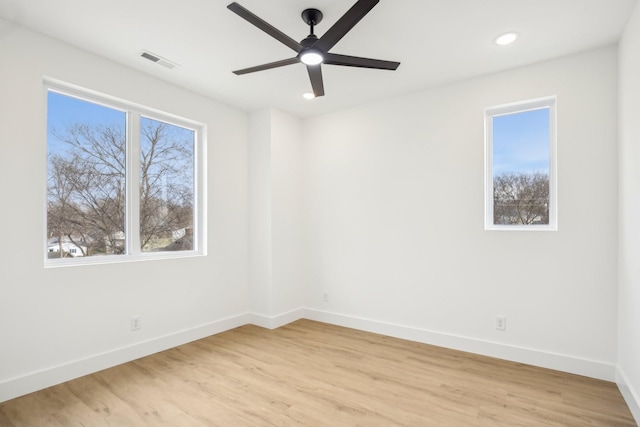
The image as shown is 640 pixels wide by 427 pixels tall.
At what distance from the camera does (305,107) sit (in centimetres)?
417

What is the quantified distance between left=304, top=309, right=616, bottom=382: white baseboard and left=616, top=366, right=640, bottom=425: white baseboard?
13 centimetres

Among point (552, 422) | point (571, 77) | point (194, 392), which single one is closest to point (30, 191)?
point (194, 392)

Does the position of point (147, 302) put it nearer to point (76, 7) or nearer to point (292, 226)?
point (292, 226)

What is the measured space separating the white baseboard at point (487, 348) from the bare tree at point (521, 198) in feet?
3.78

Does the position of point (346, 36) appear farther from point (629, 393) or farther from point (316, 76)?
point (629, 393)

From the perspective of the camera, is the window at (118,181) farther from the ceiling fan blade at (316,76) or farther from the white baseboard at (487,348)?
the white baseboard at (487,348)

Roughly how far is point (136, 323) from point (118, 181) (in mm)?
1330

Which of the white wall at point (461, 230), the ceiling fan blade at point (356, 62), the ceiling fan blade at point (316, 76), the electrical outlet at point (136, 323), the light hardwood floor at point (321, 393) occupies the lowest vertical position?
the light hardwood floor at point (321, 393)

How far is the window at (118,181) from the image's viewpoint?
281cm

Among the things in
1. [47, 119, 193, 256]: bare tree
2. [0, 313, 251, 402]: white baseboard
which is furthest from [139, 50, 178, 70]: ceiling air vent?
[0, 313, 251, 402]: white baseboard

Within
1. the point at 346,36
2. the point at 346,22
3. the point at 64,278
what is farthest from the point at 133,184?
the point at 346,22

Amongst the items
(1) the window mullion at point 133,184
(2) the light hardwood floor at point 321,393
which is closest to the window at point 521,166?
(2) the light hardwood floor at point 321,393

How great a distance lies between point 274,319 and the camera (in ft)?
13.4

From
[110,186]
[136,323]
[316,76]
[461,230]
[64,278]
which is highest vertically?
[316,76]
